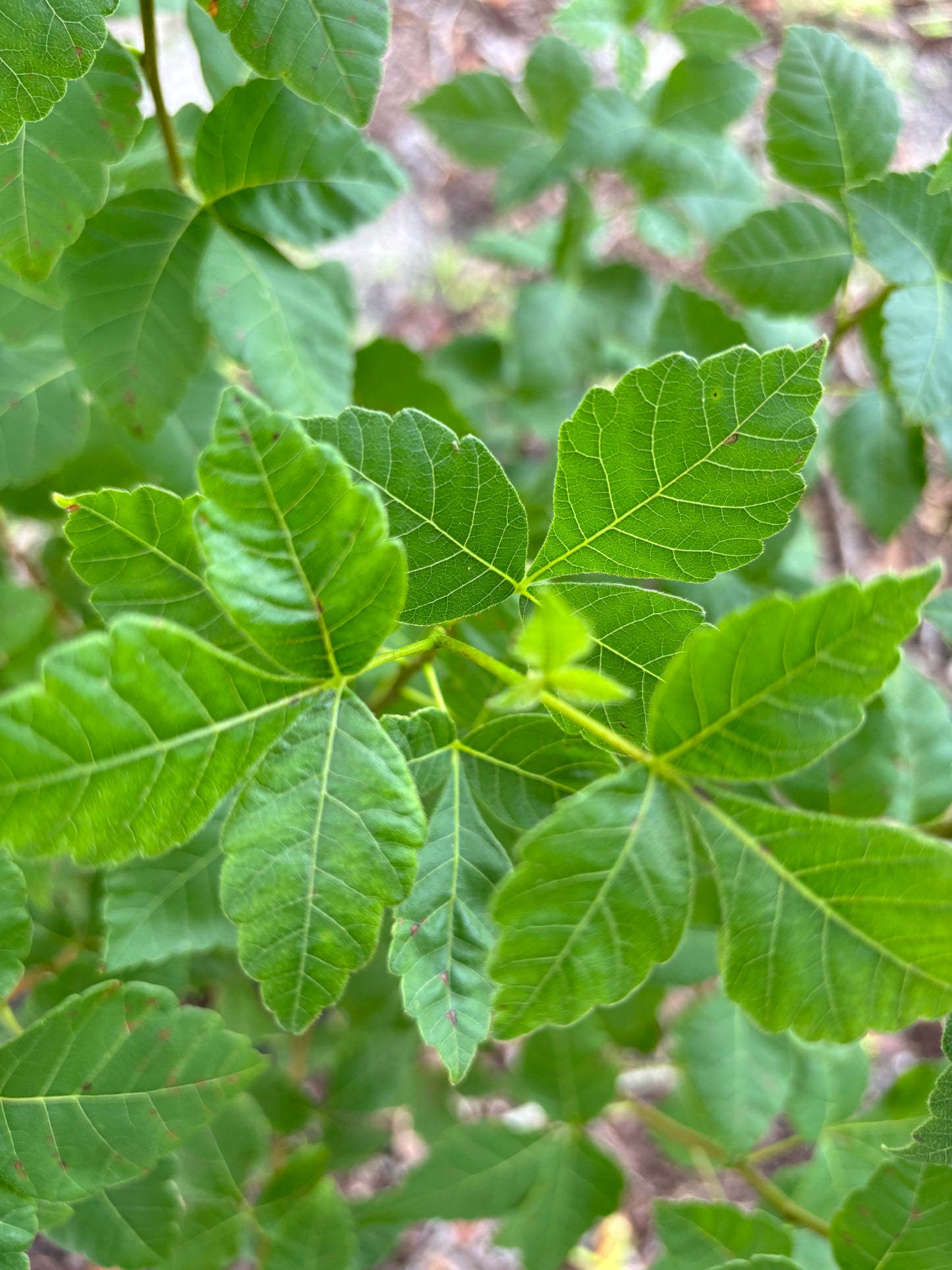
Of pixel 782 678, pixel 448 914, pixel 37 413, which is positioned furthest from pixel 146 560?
pixel 37 413

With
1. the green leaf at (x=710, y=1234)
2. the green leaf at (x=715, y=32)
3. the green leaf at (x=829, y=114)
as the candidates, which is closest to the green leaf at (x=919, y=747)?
the green leaf at (x=710, y=1234)


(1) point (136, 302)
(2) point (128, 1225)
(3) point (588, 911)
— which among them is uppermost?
(1) point (136, 302)

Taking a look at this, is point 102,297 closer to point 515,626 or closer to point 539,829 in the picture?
point 515,626

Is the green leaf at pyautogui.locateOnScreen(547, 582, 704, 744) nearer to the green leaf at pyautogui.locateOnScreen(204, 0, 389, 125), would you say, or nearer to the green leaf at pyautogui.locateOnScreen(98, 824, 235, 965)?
the green leaf at pyautogui.locateOnScreen(204, 0, 389, 125)

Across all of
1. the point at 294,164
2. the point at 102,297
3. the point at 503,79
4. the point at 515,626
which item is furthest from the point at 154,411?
the point at 503,79

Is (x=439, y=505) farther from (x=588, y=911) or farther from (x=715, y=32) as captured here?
(x=715, y=32)

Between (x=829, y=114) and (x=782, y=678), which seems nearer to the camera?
(x=782, y=678)

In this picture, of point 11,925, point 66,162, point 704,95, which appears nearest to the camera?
point 11,925
